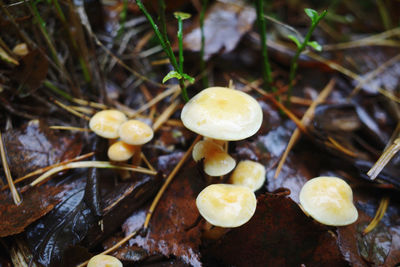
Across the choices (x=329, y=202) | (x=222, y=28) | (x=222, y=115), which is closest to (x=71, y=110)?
(x=222, y=115)

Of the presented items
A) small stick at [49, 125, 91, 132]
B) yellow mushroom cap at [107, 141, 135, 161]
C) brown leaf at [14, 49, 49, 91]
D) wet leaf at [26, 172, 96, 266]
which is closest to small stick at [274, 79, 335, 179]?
yellow mushroom cap at [107, 141, 135, 161]

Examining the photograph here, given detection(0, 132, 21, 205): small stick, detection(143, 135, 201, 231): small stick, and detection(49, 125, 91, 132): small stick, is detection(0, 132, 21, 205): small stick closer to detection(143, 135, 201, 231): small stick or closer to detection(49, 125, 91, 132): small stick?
detection(49, 125, 91, 132): small stick

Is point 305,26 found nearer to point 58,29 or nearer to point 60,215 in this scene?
point 58,29

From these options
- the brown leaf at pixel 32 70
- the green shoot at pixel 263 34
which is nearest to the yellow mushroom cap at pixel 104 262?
the brown leaf at pixel 32 70

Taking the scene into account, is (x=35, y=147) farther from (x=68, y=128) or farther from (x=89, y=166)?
(x=89, y=166)

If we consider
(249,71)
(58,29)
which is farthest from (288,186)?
(58,29)

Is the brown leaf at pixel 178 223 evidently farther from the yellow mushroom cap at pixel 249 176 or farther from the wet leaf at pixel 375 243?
the wet leaf at pixel 375 243

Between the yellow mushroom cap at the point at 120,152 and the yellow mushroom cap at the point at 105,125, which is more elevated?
the yellow mushroom cap at the point at 105,125

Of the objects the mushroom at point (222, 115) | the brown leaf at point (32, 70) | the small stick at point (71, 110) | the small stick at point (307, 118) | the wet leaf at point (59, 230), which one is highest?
the brown leaf at point (32, 70)
